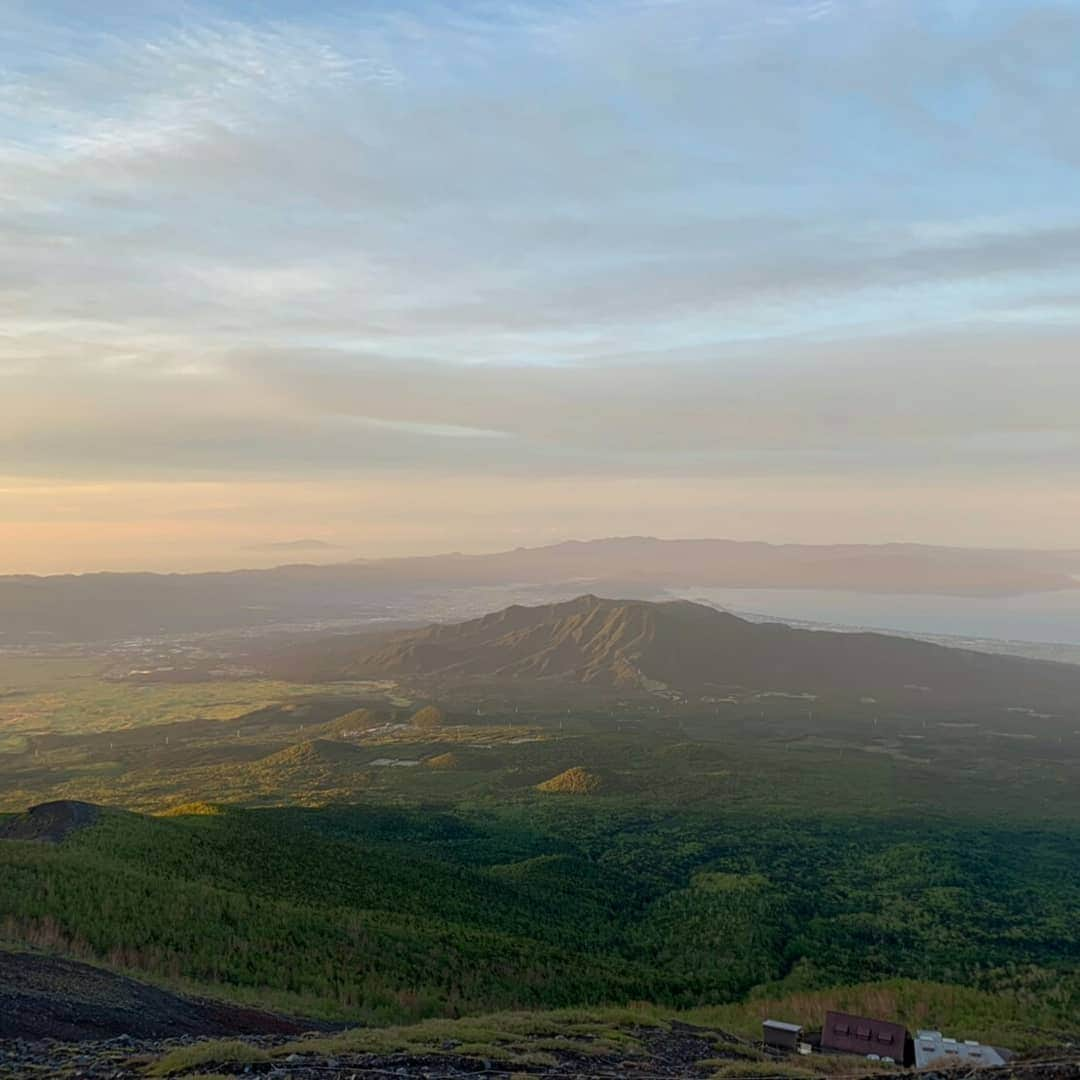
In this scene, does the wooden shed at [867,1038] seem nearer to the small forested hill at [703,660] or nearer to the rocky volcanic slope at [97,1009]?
the rocky volcanic slope at [97,1009]

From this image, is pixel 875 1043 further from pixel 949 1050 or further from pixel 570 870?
pixel 570 870

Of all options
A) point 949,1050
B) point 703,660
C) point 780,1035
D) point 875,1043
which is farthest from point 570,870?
point 703,660

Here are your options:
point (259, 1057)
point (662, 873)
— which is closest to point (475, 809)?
point (662, 873)

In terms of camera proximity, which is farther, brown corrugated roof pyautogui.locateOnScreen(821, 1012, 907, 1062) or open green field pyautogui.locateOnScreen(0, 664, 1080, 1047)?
open green field pyautogui.locateOnScreen(0, 664, 1080, 1047)

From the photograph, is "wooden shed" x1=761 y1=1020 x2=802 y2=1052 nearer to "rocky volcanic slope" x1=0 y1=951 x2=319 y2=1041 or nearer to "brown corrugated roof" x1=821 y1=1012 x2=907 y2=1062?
"brown corrugated roof" x1=821 y1=1012 x2=907 y2=1062

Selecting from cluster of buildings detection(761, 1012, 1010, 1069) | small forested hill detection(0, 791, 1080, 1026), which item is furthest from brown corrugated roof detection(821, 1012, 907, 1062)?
small forested hill detection(0, 791, 1080, 1026)

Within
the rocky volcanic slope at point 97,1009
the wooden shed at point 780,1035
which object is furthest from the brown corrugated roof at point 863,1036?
the rocky volcanic slope at point 97,1009
